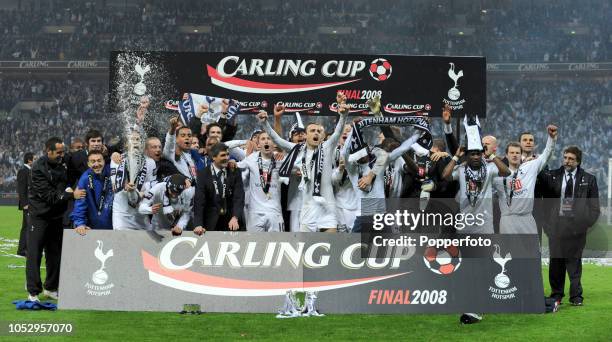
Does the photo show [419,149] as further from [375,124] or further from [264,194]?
[264,194]

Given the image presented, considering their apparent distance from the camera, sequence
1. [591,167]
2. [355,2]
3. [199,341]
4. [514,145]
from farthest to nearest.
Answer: [355,2] < [591,167] < [514,145] < [199,341]

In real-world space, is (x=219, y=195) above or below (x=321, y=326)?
above

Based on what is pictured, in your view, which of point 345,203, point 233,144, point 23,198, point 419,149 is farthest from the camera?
point 23,198

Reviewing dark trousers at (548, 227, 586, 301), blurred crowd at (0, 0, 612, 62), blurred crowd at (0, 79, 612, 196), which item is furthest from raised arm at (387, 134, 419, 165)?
blurred crowd at (0, 0, 612, 62)

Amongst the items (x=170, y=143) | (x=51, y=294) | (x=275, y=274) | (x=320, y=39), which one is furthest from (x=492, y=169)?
(x=320, y=39)

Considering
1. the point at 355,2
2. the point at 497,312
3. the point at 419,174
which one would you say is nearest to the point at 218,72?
the point at 419,174

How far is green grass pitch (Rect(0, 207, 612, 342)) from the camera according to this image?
27.6 feet

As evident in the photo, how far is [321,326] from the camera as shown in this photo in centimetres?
895

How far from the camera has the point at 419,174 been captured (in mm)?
10906

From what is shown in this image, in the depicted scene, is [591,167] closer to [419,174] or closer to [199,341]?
[419,174]

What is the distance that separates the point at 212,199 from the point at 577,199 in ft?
14.1

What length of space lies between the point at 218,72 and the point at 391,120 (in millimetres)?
5625

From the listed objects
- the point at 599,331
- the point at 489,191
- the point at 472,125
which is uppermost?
the point at 472,125

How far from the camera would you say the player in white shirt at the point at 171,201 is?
9.96 meters
